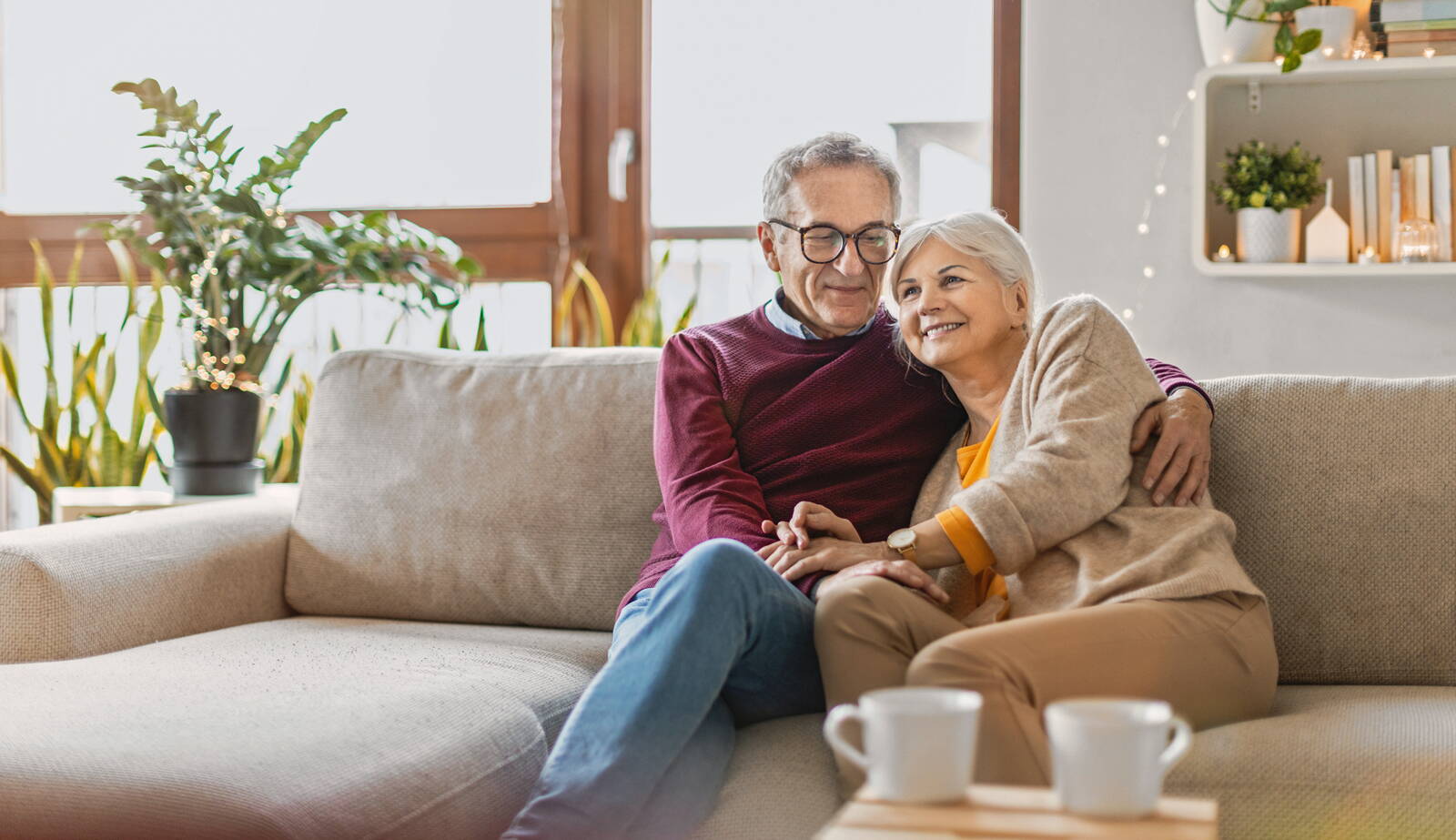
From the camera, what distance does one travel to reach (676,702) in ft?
4.65

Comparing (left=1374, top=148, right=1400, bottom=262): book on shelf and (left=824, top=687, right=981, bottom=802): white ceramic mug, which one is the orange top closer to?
(left=824, top=687, right=981, bottom=802): white ceramic mug

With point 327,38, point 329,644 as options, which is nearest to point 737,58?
point 327,38

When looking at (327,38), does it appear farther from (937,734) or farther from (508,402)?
(937,734)

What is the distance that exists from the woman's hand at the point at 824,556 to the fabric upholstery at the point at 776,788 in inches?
8.0

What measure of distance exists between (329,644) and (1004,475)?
1.02 m

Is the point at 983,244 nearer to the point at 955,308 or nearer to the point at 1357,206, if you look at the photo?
the point at 955,308

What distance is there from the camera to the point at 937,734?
91cm

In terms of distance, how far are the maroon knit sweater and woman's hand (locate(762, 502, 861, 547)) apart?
0.31ft

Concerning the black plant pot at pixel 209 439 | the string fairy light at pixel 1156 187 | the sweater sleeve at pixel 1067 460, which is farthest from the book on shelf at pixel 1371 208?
the black plant pot at pixel 209 439

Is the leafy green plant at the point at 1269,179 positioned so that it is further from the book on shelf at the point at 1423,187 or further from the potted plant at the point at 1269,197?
the book on shelf at the point at 1423,187

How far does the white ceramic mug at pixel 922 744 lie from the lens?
908 millimetres

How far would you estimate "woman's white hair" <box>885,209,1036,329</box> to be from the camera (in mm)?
1829

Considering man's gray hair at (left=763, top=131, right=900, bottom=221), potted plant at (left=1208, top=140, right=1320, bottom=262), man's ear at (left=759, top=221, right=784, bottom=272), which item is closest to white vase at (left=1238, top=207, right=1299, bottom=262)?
potted plant at (left=1208, top=140, right=1320, bottom=262)

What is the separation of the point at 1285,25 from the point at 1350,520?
139 centimetres
